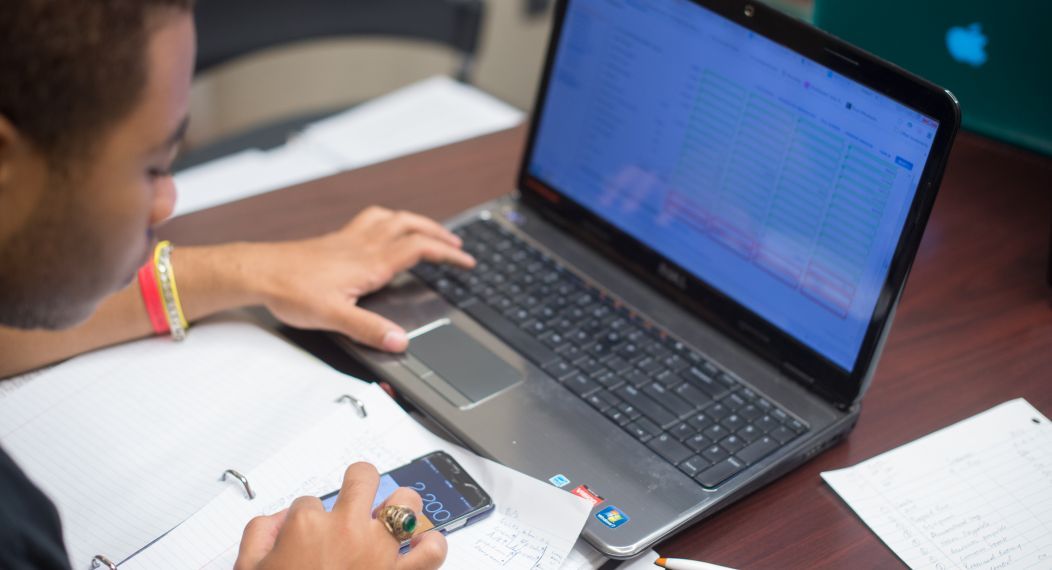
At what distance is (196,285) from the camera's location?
1.09 meters

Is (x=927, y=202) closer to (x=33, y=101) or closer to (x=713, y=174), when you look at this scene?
(x=713, y=174)

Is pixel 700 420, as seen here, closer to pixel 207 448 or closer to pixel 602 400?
pixel 602 400

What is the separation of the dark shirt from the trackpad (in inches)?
14.9

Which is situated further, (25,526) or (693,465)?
(693,465)

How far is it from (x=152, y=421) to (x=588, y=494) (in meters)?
0.41

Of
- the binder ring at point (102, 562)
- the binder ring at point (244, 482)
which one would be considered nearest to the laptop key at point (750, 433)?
the binder ring at point (244, 482)

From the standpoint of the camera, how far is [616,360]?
104 centimetres

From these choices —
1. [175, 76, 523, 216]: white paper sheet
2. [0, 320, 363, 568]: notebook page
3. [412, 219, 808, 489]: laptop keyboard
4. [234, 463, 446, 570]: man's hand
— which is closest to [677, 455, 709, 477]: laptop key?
[412, 219, 808, 489]: laptop keyboard

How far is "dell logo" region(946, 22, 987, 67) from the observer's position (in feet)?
4.27

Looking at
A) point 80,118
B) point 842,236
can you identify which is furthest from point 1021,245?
point 80,118

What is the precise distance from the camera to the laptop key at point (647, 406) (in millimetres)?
957

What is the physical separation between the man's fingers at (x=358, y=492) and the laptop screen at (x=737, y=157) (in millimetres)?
427

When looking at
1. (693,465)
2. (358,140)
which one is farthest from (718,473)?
(358,140)

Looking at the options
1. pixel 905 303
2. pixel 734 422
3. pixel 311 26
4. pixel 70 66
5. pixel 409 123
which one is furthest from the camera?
pixel 311 26
